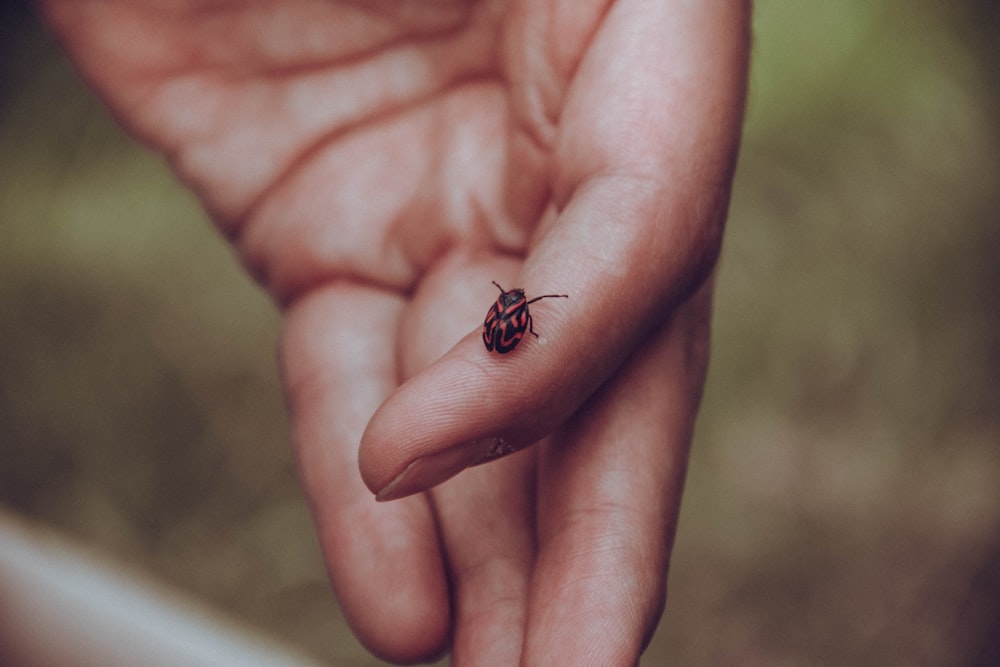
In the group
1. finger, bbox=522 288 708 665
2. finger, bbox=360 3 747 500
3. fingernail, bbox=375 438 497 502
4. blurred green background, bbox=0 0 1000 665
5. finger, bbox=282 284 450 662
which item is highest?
finger, bbox=360 3 747 500

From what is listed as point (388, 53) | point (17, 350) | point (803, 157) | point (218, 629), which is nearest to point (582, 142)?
point (388, 53)

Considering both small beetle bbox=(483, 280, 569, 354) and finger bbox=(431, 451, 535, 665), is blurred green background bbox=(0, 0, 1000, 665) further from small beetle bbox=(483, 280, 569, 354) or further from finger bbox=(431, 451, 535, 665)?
small beetle bbox=(483, 280, 569, 354)

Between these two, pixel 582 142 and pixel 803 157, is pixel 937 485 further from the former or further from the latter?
pixel 582 142

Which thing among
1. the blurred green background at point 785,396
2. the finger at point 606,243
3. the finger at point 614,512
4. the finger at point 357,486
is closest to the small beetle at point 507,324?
the finger at point 606,243

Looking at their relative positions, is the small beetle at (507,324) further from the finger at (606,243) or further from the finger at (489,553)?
the finger at (489,553)

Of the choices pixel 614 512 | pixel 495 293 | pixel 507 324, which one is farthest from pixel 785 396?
pixel 507 324

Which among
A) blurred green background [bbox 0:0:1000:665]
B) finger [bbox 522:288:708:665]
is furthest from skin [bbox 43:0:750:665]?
blurred green background [bbox 0:0:1000:665]
